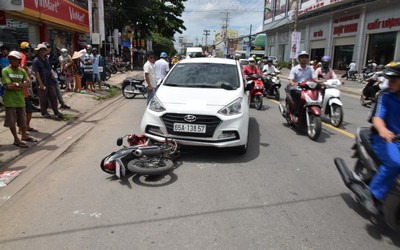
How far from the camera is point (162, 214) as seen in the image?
3789 mm

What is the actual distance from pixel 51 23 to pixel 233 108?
47.1 feet

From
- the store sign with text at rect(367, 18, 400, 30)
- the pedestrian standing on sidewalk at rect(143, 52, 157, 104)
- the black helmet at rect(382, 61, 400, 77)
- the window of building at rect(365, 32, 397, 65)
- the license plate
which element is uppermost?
the store sign with text at rect(367, 18, 400, 30)

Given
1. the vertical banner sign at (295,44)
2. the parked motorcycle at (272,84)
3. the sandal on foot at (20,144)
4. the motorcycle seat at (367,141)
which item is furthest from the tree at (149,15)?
the motorcycle seat at (367,141)

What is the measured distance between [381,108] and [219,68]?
Answer: 3995 mm

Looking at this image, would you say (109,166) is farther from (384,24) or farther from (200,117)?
(384,24)

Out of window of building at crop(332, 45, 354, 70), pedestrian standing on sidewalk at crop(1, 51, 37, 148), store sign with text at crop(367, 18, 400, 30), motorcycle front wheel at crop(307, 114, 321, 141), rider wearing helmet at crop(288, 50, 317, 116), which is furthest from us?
window of building at crop(332, 45, 354, 70)

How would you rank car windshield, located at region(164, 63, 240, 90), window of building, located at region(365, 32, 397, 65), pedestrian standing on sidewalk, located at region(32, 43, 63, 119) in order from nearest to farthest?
1. car windshield, located at region(164, 63, 240, 90)
2. pedestrian standing on sidewalk, located at region(32, 43, 63, 119)
3. window of building, located at region(365, 32, 397, 65)

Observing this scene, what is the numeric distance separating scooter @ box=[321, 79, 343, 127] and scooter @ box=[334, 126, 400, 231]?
4399 mm

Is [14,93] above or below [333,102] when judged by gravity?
above

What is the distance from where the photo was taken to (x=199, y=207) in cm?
398

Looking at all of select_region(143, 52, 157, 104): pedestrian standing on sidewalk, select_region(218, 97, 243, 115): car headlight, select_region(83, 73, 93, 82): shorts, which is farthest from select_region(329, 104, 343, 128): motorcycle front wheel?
select_region(83, 73, 93, 82): shorts

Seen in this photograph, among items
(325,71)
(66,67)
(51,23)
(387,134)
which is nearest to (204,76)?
(387,134)

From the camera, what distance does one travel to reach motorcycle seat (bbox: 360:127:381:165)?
353 centimetres

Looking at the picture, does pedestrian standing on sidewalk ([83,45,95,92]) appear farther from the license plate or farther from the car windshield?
the license plate
